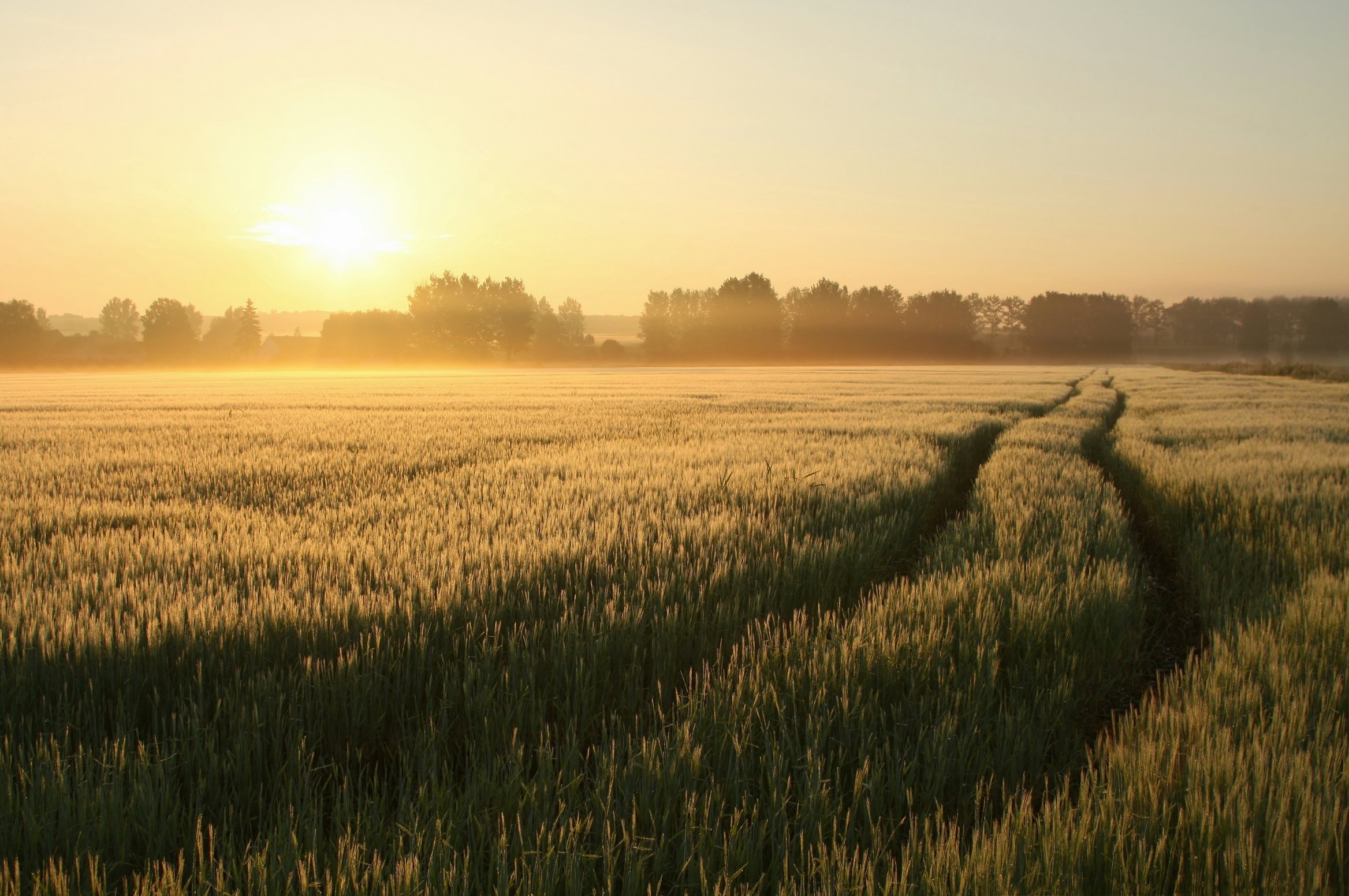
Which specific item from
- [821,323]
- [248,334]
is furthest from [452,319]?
[821,323]

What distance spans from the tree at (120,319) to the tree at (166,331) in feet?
228

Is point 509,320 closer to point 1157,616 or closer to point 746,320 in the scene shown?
point 746,320

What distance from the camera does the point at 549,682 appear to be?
2439mm

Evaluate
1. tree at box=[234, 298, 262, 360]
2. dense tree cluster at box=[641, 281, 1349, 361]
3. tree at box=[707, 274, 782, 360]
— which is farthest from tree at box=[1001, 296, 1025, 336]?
tree at box=[234, 298, 262, 360]

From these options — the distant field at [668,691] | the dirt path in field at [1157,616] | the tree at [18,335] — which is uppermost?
the tree at [18,335]

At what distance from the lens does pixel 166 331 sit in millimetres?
101125

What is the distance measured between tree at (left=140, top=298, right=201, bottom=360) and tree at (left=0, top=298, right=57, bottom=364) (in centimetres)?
1195

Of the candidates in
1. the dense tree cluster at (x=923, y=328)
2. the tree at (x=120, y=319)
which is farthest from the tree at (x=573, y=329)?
the tree at (x=120, y=319)

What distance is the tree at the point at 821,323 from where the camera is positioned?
331ft

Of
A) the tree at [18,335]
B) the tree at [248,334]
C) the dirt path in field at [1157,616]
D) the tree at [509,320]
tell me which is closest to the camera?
the dirt path in field at [1157,616]

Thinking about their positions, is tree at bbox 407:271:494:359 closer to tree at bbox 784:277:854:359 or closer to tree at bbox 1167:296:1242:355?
tree at bbox 784:277:854:359

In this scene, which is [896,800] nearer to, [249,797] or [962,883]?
[962,883]

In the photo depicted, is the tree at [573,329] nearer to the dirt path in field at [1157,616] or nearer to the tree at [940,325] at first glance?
the tree at [940,325]

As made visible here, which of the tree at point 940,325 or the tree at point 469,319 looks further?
the tree at point 940,325
